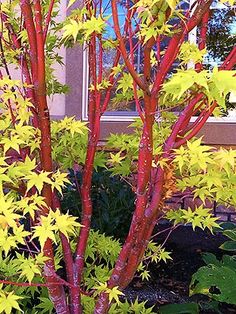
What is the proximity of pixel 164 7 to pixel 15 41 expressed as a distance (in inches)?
39.7

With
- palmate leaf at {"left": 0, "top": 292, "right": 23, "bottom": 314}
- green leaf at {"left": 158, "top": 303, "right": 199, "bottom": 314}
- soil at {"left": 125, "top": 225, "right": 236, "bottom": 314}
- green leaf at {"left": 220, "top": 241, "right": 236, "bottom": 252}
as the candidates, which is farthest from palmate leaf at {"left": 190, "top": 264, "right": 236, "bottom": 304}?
palmate leaf at {"left": 0, "top": 292, "right": 23, "bottom": 314}

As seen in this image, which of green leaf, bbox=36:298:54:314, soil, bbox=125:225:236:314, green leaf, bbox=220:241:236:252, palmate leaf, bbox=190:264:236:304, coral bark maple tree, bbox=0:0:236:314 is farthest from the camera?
green leaf, bbox=220:241:236:252

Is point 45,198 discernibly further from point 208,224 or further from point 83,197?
point 208,224

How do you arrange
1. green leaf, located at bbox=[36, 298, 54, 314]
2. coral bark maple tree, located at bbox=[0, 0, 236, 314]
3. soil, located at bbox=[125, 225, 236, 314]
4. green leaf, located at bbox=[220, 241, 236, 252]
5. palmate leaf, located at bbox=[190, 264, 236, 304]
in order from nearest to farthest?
coral bark maple tree, located at bbox=[0, 0, 236, 314] < green leaf, located at bbox=[36, 298, 54, 314] < palmate leaf, located at bbox=[190, 264, 236, 304] < soil, located at bbox=[125, 225, 236, 314] < green leaf, located at bbox=[220, 241, 236, 252]

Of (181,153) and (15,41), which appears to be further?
(15,41)

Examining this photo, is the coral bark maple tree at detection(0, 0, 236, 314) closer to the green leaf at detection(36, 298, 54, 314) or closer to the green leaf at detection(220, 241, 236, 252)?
the green leaf at detection(36, 298, 54, 314)

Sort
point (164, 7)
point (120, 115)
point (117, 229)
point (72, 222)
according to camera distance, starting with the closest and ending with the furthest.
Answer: point (164, 7) < point (72, 222) < point (117, 229) < point (120, 115)

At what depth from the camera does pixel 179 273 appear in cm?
400

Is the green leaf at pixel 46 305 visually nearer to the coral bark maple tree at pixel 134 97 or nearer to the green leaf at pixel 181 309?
the coral bark maple tree at pixel 134 97

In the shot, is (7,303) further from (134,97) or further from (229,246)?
(229,246)

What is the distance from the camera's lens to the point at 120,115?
5273 mm

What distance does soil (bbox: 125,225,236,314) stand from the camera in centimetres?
348

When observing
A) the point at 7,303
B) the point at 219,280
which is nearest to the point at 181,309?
the point at 219,280

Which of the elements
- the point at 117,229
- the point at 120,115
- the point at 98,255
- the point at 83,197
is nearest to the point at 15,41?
the point at 83,197
